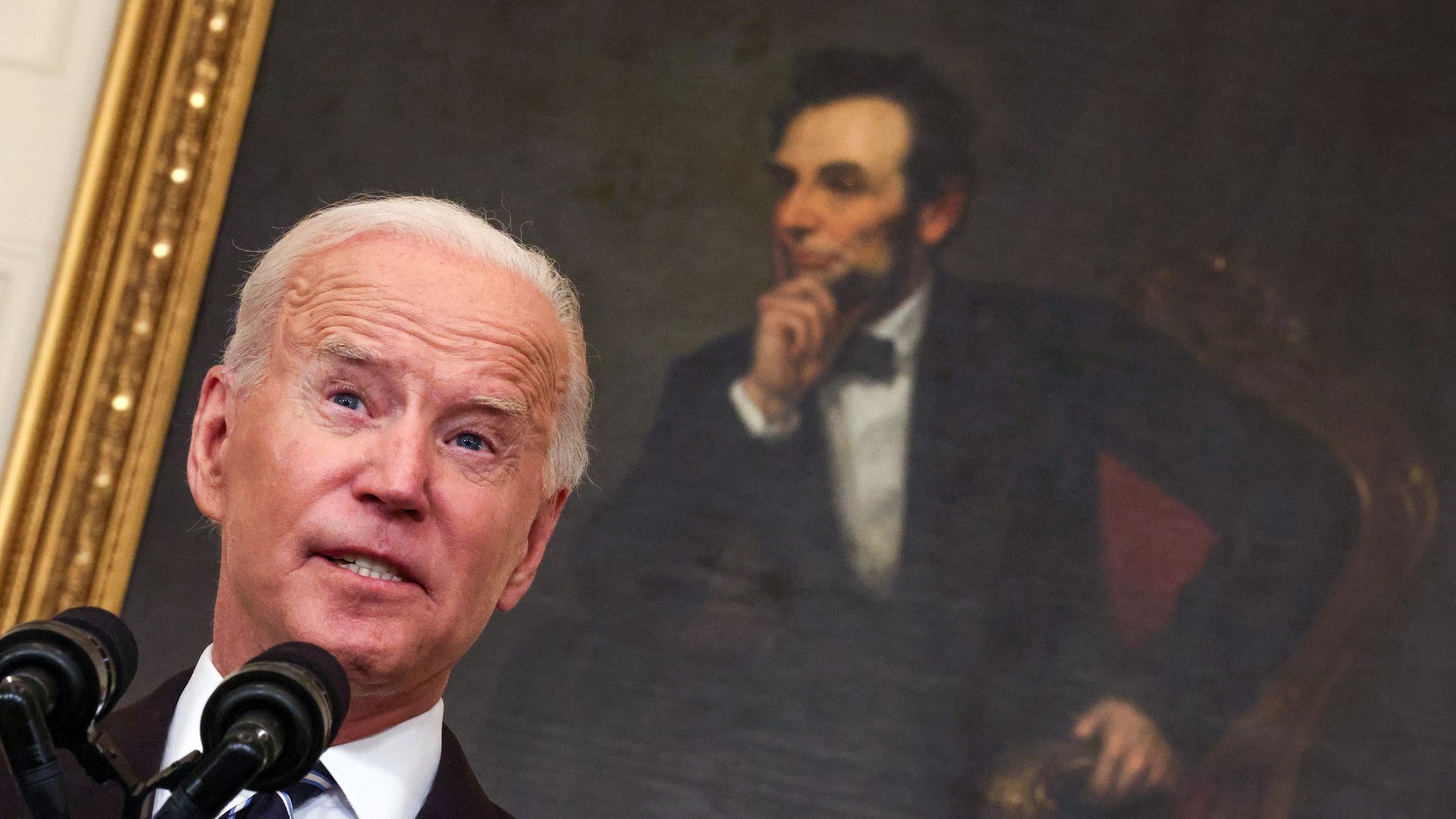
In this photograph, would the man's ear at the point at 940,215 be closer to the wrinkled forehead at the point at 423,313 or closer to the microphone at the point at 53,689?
the wrinkled forehead at the point at 423,313

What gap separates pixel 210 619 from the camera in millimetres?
3594

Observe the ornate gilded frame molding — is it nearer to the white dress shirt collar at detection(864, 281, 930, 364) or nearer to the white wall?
the white wall

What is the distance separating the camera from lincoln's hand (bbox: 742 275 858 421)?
3.83 meters

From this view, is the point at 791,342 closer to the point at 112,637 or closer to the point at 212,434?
the point at 212,434

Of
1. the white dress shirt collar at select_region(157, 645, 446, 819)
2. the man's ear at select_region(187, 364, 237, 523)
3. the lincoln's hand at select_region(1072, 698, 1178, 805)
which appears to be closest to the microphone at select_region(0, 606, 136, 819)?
the white dress shirt collar at select_region(157, 645, 446, 819)

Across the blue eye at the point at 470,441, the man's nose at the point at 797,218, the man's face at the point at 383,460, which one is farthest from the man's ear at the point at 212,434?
the man's nose at the point at 797,218

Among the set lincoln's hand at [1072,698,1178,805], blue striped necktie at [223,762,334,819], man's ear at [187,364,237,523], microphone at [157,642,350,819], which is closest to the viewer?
microphone at [157,642,350,819]

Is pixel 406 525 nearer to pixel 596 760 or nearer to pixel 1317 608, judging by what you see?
pixel 596 760

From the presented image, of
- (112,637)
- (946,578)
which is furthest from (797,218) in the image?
(112,637)

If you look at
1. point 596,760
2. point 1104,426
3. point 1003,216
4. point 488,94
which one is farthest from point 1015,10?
point 596,760

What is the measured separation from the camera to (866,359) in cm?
385

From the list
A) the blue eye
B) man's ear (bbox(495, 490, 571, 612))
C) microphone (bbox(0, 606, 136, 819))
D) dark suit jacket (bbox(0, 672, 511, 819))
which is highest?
the blue eye

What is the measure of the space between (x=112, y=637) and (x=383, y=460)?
0.59 m

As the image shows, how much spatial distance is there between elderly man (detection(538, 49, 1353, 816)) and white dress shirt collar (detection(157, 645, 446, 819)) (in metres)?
1.84
